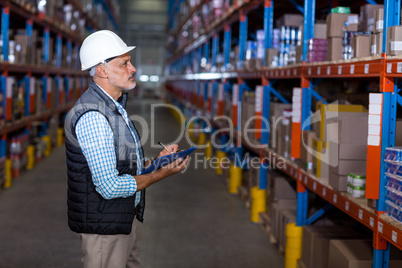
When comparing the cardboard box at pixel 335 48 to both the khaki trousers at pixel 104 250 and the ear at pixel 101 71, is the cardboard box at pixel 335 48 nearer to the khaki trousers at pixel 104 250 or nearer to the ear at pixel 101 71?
the ear at pixel 101 71

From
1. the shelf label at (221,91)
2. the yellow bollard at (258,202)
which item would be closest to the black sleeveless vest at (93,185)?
the yellow bollard at (258,202)

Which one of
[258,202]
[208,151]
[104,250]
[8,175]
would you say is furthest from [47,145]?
[104,250]

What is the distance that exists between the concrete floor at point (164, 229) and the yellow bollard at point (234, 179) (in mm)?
145

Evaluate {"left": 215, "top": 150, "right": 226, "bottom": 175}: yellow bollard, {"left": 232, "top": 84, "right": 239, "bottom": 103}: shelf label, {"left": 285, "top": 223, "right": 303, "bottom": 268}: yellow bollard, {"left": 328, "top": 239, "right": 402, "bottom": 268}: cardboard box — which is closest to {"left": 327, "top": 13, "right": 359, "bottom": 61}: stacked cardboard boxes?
{"left": 328, "top": 239, "right": 402, "bottom": 268}: cardboard box

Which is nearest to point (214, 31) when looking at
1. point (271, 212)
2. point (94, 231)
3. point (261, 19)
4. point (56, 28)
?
point (261, 19)

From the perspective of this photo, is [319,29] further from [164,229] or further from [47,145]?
[47,145]

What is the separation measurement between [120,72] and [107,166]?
21.0 inches

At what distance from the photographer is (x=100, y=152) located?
227cm

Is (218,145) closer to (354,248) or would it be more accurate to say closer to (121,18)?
(354,248)

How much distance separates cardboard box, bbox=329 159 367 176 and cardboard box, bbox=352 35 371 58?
Result: 0.70 m

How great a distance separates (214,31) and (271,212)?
5153 millimetres

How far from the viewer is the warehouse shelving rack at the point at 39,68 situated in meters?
6.76

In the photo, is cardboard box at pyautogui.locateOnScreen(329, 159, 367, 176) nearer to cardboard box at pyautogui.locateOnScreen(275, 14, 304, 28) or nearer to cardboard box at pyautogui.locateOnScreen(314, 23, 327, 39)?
cardboard box at pyautogui.locateOnScreen(314, 23, 327, 39)

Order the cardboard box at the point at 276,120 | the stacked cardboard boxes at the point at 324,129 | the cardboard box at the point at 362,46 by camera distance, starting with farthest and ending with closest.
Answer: the cardboard box at the point at 276,120 < the stacked cardboard boxes at the point at 324,129 < the cardboard box at the point at 362,46
